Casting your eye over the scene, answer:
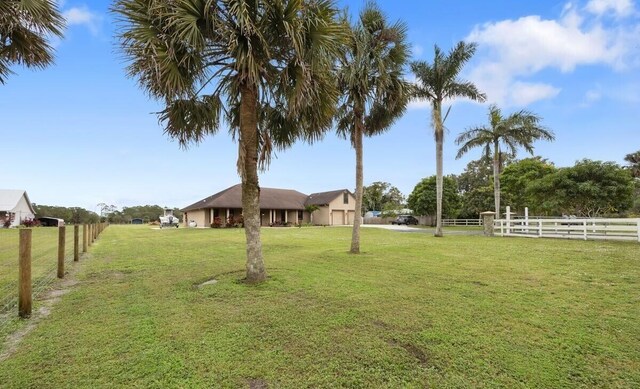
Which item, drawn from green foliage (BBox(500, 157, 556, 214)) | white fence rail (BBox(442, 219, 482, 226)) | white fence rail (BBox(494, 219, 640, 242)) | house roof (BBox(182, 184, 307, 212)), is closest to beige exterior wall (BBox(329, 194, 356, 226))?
house roof (BBox(182, 184, 307, 212))

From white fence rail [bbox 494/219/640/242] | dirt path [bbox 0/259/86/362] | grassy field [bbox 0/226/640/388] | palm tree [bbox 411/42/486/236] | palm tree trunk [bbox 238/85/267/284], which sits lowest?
dirt path [bbox 0/259/86/362]

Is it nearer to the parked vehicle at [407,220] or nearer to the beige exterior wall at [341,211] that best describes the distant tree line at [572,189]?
the parked vehicle at [407,220]

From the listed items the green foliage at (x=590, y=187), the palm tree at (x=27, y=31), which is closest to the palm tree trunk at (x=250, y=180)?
the palm tree at (x=27, y=31)

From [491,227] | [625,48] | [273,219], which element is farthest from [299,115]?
[273,219]

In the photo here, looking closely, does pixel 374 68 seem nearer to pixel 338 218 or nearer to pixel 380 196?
pixel 338 218

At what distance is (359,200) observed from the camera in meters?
11.5

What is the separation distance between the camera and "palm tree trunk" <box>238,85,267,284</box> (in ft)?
21.2

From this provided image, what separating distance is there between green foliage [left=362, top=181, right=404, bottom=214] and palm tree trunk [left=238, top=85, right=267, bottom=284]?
53.5 metres

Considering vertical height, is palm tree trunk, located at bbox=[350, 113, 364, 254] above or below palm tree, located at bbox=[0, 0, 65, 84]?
below

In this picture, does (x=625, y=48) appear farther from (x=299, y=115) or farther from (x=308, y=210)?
(x=308, y=210)

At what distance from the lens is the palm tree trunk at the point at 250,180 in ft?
21.2

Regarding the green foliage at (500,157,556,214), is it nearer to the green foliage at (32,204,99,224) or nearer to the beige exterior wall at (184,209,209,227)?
the beige exterior wall at (184,209,209,227)

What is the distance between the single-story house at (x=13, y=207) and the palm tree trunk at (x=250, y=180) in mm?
47776

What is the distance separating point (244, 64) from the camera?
5.63m
